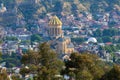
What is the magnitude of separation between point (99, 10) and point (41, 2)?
43.6 ft

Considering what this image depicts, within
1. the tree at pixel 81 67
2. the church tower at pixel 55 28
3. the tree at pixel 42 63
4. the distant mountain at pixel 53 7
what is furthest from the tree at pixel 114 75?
the distant mountain at pixel 53 7

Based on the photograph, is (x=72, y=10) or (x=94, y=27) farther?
(x=72, y=10)

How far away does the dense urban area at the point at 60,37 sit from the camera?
28.2 meters

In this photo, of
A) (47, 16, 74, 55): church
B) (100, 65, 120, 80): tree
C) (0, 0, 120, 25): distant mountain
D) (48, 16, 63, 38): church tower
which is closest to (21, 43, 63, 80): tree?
(100, 65, 120, 80): tree

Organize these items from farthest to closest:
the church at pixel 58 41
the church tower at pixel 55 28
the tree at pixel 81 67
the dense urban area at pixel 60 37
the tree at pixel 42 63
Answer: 1. the church tower at pixel 55 28
2. the church at pixel 58 41
3. the dense urban area at pixel 60 37
4. the tree at pixel 42 63
5. the tree at pixel 81 67

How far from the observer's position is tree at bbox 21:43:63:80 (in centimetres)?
2756

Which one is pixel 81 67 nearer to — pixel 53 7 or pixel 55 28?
pixel 55 28

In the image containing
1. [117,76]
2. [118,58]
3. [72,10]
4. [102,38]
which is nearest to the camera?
[117,76]

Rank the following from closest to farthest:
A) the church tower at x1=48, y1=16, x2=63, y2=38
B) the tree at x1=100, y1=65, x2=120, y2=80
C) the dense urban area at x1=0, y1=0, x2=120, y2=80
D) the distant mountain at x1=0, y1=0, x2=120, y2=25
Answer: the tree at x1=100, y1=65, x2=120, y2=80 → the dense urban area at x1=0, y1=0, x2=120, y2=80 → the church tower at x1=48, y1=16, x2=63, y2=38 → the distant mountain at x1=0, y1=0, x2=120, y2=25

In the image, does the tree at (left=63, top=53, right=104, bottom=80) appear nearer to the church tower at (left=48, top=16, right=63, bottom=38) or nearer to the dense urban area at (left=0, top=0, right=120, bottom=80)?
the dense urban area at (left=0, top=0, right=120, bottom=80)

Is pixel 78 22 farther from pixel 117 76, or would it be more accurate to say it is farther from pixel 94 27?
pixel 117 76

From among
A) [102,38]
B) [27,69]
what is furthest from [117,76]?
[102,38]

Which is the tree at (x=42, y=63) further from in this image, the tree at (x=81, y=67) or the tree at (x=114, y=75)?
the tree at (x=114, y=75)

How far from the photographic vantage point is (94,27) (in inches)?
4931
